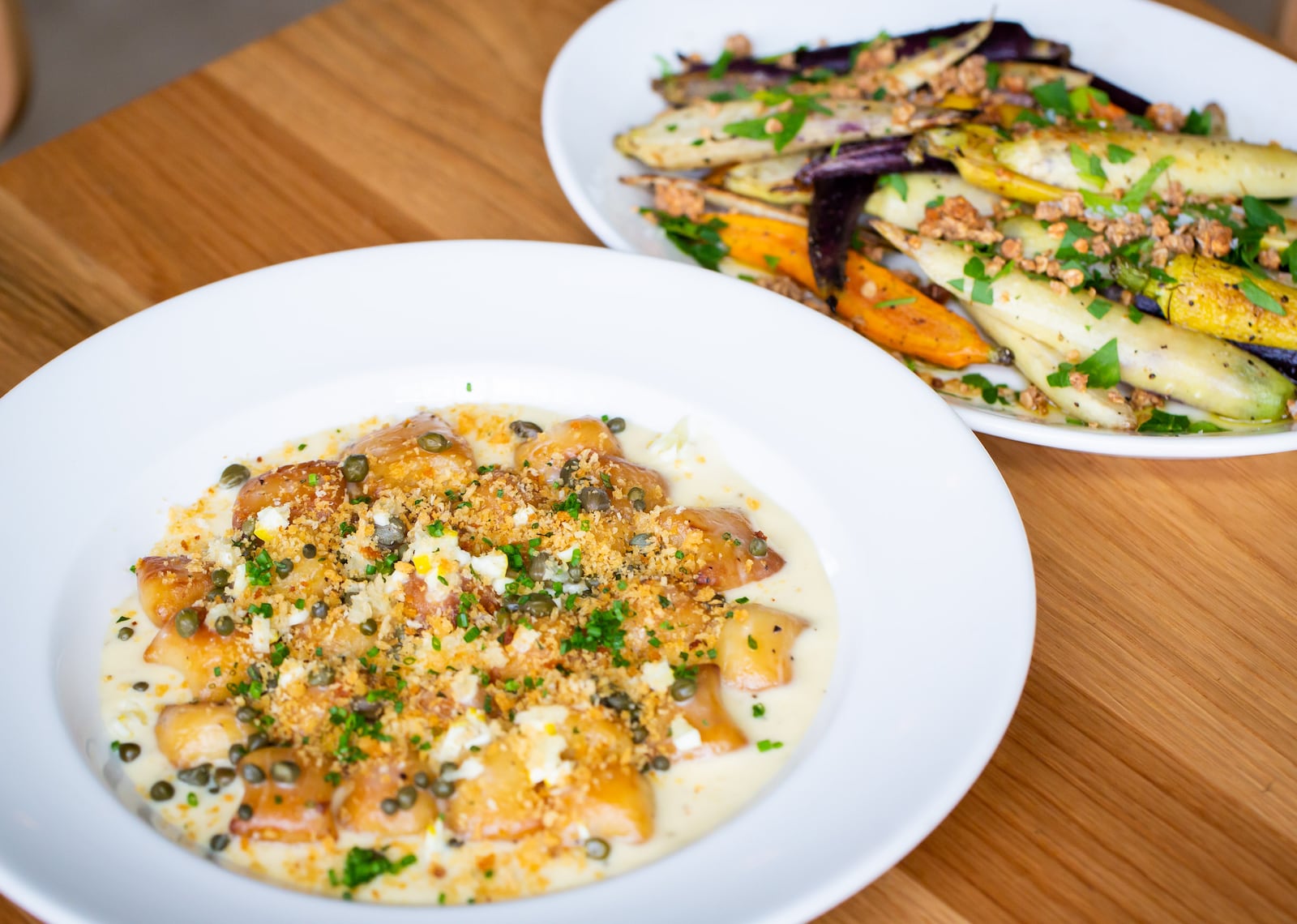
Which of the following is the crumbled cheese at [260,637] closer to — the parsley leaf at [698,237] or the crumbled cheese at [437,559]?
the crumbled cheese at [437,559]

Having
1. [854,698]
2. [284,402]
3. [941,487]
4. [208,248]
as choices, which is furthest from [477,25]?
[854,698]

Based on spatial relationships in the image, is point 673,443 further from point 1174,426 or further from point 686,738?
point 1174,426

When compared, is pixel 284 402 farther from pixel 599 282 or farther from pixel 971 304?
pixel 971 304

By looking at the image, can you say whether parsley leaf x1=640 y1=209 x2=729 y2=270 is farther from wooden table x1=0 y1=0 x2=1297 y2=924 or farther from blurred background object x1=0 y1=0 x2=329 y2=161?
blurred background object x1=0 y1=0 x2=329 y2=161

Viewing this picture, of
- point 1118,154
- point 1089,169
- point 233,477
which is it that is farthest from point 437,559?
point 1118,154

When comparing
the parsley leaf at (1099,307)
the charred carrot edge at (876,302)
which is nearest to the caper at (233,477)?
the charred carrot edge at (876,302)

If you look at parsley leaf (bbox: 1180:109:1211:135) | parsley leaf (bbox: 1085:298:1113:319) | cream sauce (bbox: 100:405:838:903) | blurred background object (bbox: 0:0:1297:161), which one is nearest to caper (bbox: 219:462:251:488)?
cream sauce (bbox: 100:405:838:903)
